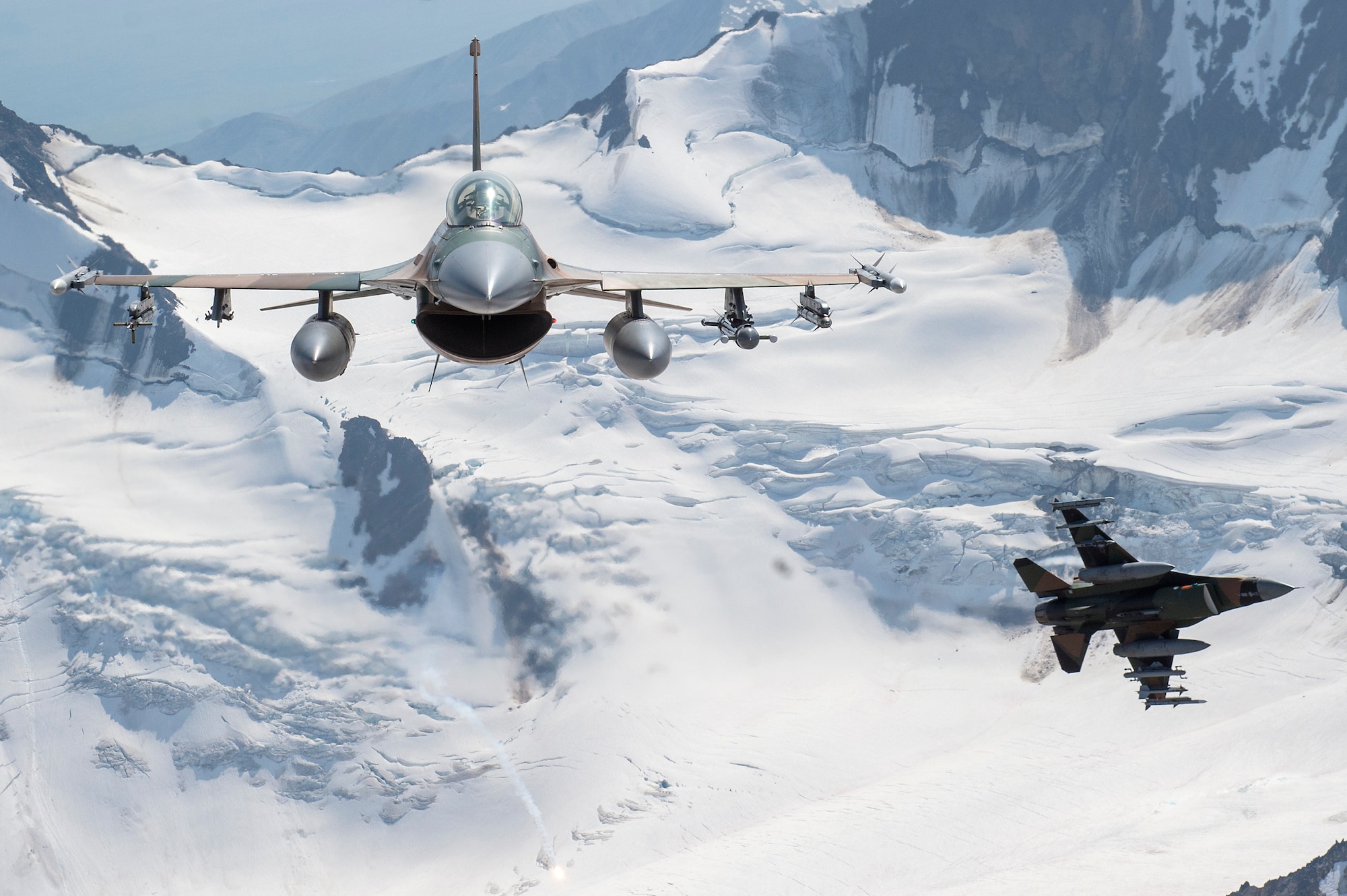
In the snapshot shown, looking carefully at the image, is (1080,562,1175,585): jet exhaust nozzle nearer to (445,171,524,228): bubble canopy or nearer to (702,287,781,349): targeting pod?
(702,287,781,349): targeting pod

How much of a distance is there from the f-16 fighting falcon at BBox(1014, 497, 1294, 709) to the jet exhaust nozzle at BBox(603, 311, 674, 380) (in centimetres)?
2003

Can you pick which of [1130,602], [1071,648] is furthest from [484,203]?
[1071,648]

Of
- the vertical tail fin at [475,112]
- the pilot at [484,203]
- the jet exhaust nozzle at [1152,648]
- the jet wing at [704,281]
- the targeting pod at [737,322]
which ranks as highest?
the vertical tail fin at [475,112]

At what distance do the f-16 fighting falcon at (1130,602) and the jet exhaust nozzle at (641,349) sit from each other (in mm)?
20033

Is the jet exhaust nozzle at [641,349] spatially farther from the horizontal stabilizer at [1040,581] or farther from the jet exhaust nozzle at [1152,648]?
the jet exhaust nozzle at [1152,648]

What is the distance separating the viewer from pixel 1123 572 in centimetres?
4216

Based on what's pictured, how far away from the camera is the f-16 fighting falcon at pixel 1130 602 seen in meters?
41.8

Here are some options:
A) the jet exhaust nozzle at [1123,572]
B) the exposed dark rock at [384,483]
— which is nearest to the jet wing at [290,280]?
the jet exhaust nozzle at [1123,572]

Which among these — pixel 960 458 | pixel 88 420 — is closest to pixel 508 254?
pixel 960 458

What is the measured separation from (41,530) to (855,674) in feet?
284

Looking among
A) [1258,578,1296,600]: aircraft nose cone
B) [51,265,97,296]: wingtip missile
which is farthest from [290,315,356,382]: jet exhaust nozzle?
[1258,578,1296,600]: aircraft nose cone

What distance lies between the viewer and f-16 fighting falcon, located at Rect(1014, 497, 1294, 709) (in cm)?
4178

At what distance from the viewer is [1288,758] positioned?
98625mm

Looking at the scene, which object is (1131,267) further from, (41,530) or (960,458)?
(41,530)
